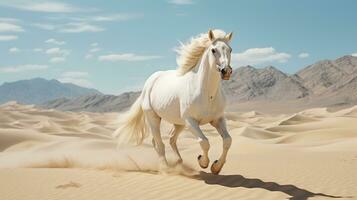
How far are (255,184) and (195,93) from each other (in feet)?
6.20

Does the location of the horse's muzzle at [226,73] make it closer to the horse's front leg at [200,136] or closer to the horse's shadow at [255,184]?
the horse's front leg at [200,136]

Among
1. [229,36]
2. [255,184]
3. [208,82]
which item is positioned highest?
[229,36]

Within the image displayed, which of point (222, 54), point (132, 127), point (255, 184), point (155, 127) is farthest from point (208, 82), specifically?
point (132, 127)

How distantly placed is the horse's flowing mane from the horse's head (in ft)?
1.63

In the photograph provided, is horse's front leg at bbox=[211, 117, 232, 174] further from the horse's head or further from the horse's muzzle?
the horse's muzzle

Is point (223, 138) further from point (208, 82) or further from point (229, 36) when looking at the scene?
point (229, 36)

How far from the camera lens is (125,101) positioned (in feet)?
617

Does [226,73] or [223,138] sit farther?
[223,138]

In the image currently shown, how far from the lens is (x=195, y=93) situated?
884 centimetres

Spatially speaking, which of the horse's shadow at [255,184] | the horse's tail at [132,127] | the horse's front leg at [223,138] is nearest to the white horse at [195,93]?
the horse's front leg at [223,138]

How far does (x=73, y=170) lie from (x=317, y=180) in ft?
16.1

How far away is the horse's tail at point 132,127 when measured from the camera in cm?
1132

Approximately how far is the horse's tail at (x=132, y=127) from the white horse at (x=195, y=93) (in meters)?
0.51

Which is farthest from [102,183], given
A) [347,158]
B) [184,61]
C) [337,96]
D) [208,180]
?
[337,96]
